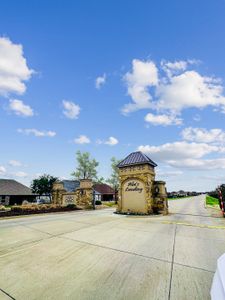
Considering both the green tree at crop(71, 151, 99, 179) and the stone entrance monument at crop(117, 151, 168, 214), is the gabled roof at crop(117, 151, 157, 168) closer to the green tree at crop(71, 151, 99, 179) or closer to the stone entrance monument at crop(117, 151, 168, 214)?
the stone entrance monument at crop(117, 151, 168, 214)

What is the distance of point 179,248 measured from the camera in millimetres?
5879

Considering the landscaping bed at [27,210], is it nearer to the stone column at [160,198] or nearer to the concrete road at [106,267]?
the concrete road at [106,267]

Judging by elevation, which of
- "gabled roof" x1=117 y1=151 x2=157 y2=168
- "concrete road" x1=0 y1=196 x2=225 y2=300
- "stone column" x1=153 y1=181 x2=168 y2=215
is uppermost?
"gabled roof" x1=117 y1=151 x2=157 y2=168

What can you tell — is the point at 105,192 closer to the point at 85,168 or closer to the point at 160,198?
the point at 85,168

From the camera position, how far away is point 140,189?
15406 mm

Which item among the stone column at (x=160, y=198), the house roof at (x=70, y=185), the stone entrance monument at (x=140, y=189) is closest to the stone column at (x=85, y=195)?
the house roof at (x=70, y=185)

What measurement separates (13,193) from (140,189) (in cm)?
3160

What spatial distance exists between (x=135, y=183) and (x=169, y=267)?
11397 millimetres

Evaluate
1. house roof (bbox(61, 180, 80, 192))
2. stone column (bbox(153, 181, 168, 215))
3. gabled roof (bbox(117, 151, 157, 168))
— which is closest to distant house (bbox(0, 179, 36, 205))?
house roof (bbox(61, 180, 80, 192))

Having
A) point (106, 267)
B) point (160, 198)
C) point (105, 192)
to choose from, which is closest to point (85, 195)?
point (160, 198)

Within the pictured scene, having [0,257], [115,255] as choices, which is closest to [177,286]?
[115,255]

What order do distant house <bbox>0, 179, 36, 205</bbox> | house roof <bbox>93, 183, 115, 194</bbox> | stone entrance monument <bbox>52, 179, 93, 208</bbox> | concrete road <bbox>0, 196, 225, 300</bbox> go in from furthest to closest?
house roof <bbox>93, 183, 115, 194</bbox> < distant house <bbox>0, 179, 36, 205</bbox> < stone entrance monument <bbox>52, 179, 93, 208</bbox> < concrete road <bbox>0, 196, 225, 300</bbox>

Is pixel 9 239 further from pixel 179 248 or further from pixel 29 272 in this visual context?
pixel 179 248

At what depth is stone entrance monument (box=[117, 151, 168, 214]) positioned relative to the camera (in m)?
15.2
